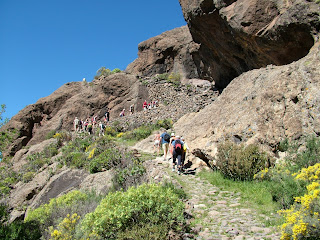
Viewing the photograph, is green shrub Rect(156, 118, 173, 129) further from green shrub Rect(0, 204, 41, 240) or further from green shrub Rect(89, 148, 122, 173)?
green shrub Rect(0, 204, 41, 240)

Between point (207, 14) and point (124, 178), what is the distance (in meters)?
13.2

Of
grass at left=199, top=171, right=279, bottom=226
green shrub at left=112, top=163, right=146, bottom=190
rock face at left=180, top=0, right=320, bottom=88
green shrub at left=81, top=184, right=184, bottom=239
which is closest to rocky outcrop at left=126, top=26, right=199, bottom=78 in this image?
rock face at left=180, top=0, right=320, bottom=88

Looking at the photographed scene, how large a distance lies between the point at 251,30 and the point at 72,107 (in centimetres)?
2339

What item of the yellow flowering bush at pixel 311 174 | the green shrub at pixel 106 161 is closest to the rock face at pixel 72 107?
the green shrub at pixel 106 161

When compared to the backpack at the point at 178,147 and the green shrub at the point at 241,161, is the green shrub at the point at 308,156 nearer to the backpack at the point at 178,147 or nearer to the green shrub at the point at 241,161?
the green shrub at the point at 241,161

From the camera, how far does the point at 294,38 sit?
45.5 ft

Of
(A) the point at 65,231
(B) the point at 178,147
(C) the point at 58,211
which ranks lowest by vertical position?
(A) the point at 65,231

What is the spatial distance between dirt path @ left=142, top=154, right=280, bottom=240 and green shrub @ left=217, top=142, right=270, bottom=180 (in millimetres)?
788

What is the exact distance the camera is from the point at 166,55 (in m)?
40.9

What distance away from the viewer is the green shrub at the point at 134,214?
5.40 meters

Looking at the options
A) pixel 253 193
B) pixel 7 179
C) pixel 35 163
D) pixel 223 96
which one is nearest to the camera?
pixel 253 193

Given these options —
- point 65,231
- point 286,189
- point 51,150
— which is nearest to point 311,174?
point 286,189

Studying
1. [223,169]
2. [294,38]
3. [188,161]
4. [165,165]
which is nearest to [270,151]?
[223,169]

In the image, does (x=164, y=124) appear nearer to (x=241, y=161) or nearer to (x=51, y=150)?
(x=51, y=150)
